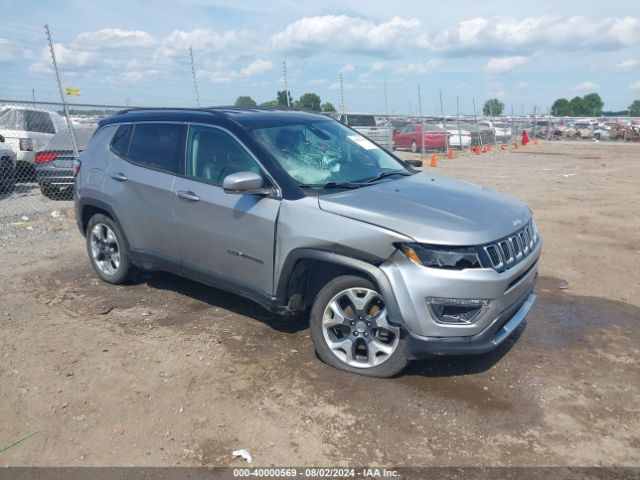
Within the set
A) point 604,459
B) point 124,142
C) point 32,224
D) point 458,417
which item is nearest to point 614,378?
point 604,459

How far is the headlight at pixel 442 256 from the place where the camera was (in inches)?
131

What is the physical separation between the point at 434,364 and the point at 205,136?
8.48ft

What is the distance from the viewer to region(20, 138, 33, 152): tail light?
39.5 feet

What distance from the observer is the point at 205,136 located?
451 centimetres

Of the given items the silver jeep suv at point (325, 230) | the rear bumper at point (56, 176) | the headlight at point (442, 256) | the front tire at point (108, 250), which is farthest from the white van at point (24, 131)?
the headlight at point (442, 256)

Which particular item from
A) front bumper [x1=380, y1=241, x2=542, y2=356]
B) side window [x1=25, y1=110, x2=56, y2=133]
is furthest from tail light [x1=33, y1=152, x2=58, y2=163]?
front bumper [x1=380, y1=241, x2=542, y2=356]

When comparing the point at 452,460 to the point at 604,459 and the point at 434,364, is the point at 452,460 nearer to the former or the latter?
the point at 604,459

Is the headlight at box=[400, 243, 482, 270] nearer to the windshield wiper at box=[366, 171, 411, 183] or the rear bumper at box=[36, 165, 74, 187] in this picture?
the windshield wiper at box=[366, 171, 411, 183]

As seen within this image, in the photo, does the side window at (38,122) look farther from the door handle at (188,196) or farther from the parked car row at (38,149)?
the door handle at (188,196)

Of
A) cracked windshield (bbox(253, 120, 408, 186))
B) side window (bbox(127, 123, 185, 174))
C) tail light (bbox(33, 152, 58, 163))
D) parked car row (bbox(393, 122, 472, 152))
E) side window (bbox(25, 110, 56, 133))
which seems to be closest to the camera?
cracked windshield (bbox(253, 120, 408, 186))

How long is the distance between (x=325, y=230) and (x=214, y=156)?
1359 millimetres

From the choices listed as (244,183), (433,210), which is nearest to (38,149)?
(244,183)

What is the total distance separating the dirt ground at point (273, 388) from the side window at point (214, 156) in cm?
129

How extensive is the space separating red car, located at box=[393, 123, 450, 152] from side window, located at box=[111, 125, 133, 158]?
2049 centimetres
